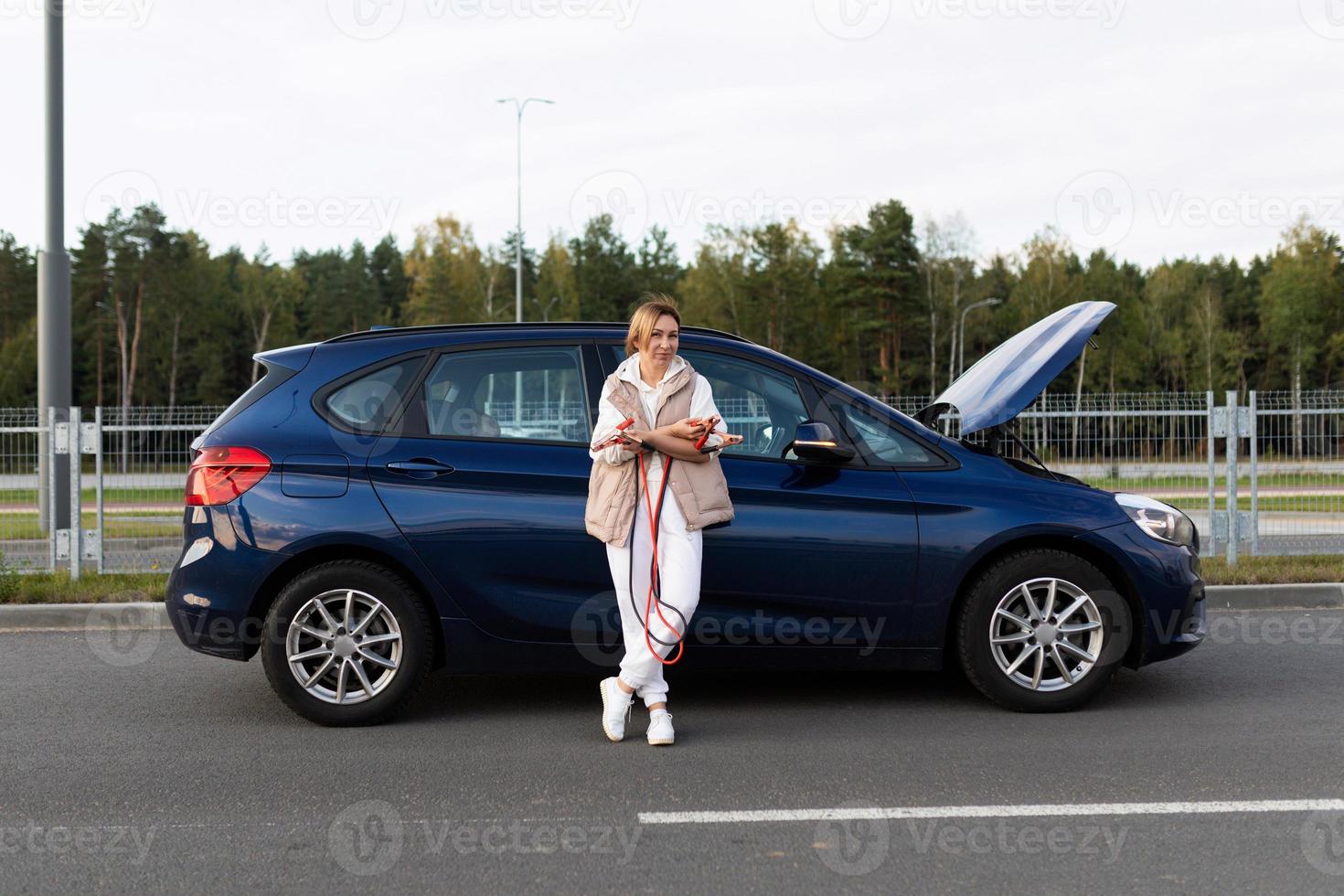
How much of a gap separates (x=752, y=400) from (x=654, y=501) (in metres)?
0.78

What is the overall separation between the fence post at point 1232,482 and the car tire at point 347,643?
7.05 meters

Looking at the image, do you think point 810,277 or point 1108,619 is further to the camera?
point 810,277

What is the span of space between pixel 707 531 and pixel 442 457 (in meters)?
1.13

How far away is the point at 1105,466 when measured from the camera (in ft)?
33.1

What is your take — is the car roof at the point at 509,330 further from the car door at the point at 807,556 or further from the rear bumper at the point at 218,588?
the rear bumper at the point at 218,588

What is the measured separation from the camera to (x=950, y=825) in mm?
3844

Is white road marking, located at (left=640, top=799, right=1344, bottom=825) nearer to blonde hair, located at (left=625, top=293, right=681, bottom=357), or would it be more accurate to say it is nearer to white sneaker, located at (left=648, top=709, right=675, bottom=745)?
white sneaker, located at (left=648, top=709, right=675, bottom=745)

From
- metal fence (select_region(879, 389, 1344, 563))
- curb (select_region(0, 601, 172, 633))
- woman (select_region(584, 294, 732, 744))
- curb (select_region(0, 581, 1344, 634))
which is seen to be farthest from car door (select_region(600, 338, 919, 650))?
metal fence (select_region(879, 389, 1344, 563))

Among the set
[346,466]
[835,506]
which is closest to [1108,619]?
[835,506]

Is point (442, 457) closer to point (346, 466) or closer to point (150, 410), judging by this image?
point (346, 466)

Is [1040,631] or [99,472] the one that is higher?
[99,472]

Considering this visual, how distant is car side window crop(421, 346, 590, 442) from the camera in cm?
521

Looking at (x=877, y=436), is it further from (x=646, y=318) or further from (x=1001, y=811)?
(x=1001, y=811)

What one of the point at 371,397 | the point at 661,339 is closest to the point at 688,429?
A: the point at 661,339
